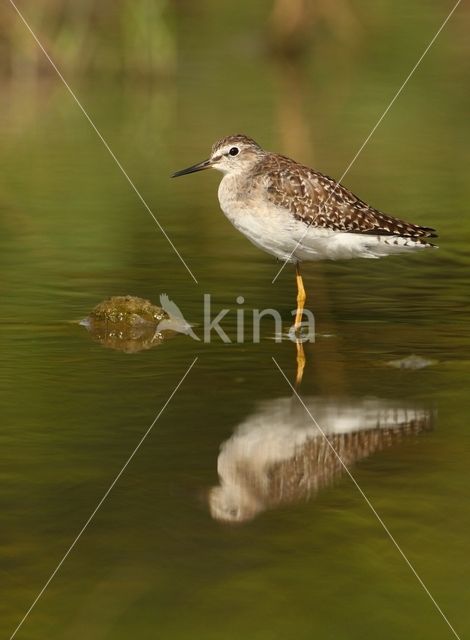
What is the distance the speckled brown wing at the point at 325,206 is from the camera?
11.4 m

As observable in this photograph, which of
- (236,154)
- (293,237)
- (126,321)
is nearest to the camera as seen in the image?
(126,321)

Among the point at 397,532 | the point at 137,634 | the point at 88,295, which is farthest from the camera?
the point at 88,295

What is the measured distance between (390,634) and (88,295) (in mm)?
6605

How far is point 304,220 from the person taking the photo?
11336 millimetres

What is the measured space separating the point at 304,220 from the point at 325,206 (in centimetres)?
25

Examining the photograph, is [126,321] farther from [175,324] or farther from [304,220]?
[304,220]

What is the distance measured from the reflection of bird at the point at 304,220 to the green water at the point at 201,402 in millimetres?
531

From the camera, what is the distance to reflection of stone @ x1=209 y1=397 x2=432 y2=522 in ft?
24.2

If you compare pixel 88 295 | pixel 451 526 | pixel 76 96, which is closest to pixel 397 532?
pixel 451 526

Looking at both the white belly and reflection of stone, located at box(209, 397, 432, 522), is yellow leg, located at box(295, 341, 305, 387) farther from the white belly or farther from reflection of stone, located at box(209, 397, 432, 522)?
the white belly

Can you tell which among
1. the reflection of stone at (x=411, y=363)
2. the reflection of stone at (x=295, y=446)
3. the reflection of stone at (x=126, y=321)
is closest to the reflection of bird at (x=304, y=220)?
the reflection of stone at (x=126, y=321)

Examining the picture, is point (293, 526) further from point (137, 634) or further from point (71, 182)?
point (71, 182)

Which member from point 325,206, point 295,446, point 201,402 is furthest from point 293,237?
point 295,446

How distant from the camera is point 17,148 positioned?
1991 centimetres
